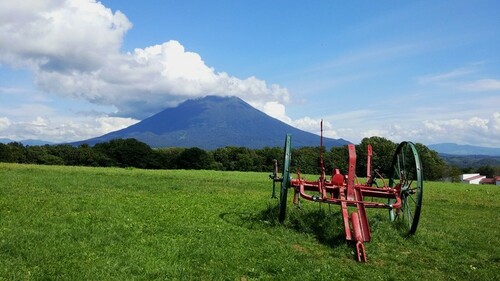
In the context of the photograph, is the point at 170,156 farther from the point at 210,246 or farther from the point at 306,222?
the point at 210,246

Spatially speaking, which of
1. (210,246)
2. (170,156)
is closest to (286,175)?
(210,246)

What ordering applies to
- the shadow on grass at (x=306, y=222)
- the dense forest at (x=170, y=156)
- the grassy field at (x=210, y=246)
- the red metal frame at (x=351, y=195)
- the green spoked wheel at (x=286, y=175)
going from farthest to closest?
the dense forest at (x=170, y=156) < the green spoked wheel at (x=286, y=175) < the shadow on grass at (x=306, y=222) < the red metal frame at (x=351, y=195) < the grassy field at (x=210, y=246)

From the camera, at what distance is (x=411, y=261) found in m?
12.5

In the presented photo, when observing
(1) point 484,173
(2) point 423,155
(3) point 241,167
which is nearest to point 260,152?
(3) point 241,167

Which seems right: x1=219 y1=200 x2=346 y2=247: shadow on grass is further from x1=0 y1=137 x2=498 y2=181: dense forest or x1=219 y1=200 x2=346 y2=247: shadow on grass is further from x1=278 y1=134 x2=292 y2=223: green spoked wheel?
x1=0 y1=137 x2=498 y2=181: dense forest

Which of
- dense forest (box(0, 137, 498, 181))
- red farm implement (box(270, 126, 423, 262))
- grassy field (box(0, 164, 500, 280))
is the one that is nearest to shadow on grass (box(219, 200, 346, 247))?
grassy field (box(0, 164, 500, 280))

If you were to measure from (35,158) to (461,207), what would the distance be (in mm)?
95724

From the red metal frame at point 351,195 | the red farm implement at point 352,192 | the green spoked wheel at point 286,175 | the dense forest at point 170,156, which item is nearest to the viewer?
the red metal frame at point 351,195

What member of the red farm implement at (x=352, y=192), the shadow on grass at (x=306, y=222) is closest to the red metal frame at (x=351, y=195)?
the red farm implement at (x=352, y=192)

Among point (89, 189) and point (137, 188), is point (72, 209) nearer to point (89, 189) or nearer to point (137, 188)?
point (89, 189)

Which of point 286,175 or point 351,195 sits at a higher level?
point 286,175

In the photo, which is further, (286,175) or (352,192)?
(352,192)

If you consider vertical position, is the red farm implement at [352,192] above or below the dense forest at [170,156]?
below

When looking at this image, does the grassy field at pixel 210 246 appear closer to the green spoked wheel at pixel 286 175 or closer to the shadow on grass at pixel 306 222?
the shadow on grass at pixel 306 222
